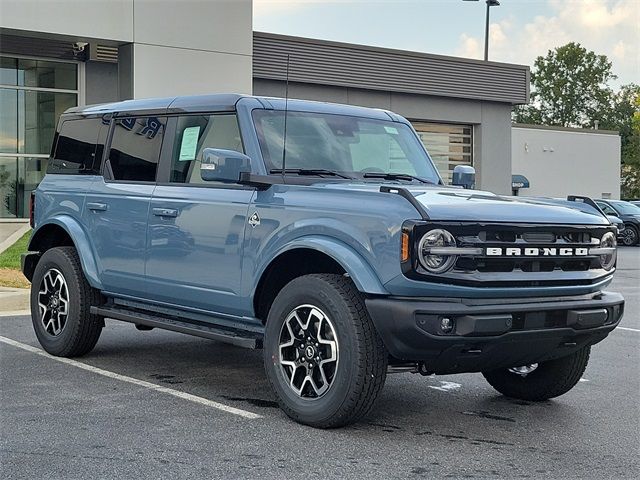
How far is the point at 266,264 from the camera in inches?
235

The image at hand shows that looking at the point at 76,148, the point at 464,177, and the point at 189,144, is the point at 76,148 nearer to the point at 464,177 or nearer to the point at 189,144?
the point at 189,144

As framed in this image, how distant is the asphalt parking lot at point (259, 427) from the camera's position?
15.9 feet

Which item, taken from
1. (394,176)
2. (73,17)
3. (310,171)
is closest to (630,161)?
(73,17)

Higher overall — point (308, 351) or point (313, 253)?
point (313, 253)

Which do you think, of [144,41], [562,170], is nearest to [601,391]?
[144,41]

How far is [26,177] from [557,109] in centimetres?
7924

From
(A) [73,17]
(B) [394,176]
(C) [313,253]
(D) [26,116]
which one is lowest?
(C) [313,253]

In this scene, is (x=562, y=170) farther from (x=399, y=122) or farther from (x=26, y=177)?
(x=399, y=122)

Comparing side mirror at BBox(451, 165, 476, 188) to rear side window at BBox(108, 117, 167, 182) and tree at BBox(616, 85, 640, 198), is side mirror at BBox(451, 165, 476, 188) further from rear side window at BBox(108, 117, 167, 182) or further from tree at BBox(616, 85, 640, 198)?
tree at BBox(616, 85, 640, 198)

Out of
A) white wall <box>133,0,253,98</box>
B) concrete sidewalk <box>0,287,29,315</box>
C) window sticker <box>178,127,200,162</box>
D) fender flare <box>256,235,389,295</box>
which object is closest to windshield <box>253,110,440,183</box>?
window sticker <box>178,127,200,162</box>

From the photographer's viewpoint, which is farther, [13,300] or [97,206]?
[13,300]

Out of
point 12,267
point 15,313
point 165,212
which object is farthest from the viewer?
point 12,267

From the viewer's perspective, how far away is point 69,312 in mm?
7699

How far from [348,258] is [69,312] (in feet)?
10.4
